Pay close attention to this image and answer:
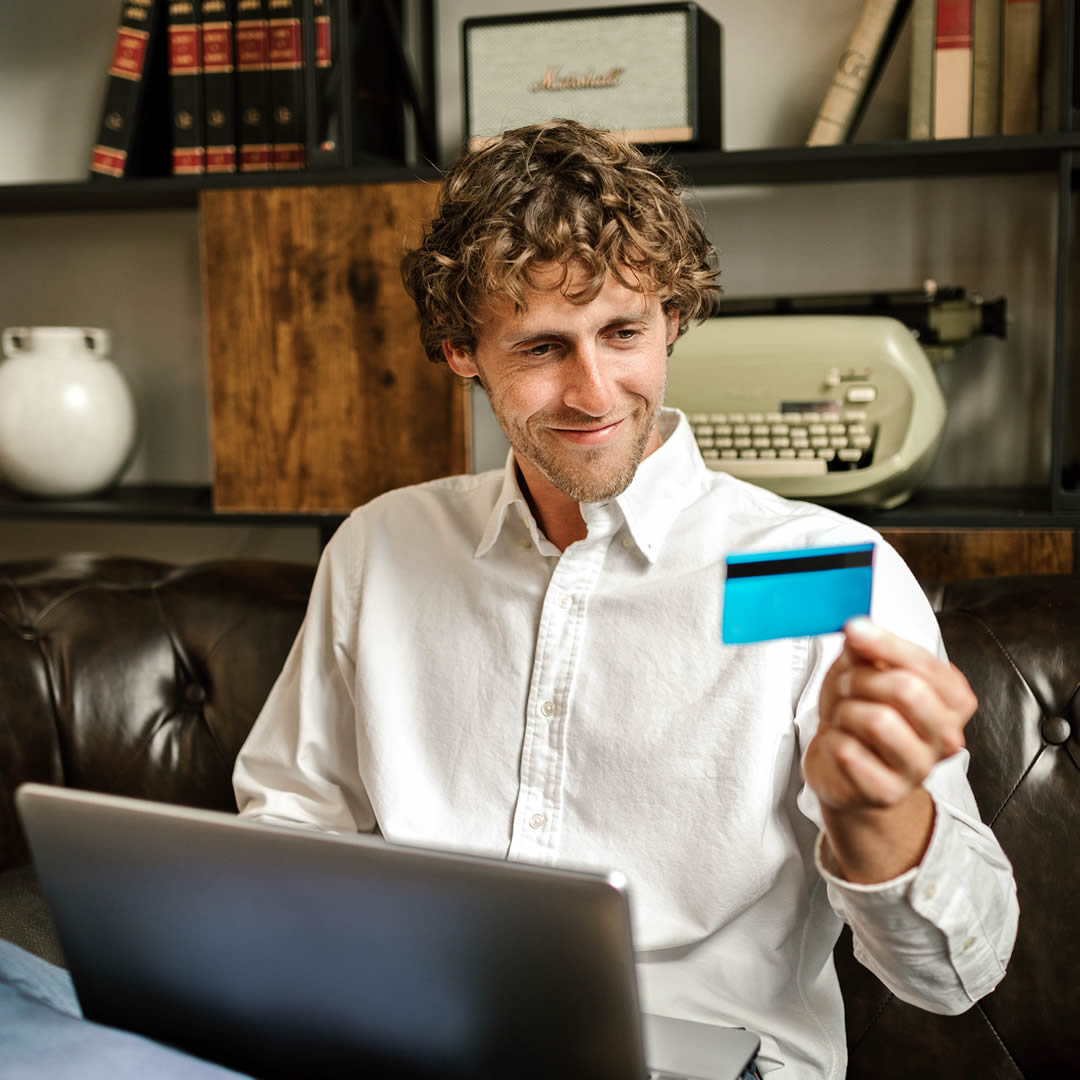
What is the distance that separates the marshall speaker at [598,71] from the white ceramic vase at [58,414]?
756 millimetres

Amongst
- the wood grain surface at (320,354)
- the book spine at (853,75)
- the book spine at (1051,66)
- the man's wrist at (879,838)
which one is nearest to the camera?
the man's wrist at (879,838)

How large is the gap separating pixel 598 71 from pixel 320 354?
561 mm

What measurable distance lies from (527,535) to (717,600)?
0.71ft

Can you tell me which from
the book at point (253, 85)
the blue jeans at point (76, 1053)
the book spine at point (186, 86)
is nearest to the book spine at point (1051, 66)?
the book at point (253, 85)

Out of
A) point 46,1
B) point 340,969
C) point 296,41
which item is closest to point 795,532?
point 340,969

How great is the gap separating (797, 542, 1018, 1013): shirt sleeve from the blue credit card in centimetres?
23

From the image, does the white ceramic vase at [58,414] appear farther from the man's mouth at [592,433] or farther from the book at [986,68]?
the book at [986,68]

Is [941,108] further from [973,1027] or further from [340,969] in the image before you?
[340,969]

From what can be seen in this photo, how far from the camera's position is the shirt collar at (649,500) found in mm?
1188

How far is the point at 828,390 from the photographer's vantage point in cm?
165

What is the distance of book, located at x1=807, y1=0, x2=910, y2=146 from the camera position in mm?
1664

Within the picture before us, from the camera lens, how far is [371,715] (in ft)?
4.15

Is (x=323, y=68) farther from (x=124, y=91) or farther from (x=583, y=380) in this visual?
(x=583, y=380)

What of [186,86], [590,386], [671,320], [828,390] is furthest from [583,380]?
[186,86]
